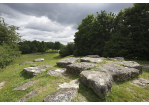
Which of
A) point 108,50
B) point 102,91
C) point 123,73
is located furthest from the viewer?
point 108,50

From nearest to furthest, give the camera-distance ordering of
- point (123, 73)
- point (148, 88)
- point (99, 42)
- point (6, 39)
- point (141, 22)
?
point (148, 88) → point (123, 73) → point (141, 22) → point (6, 39) → point (99, 42)

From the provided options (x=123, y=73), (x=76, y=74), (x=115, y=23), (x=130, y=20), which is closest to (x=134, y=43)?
(x=130, y=20)

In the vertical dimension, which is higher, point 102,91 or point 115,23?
point 115,23

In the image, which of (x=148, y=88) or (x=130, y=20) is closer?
(x=148, y=88)

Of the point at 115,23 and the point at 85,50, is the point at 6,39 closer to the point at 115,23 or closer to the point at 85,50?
the point at 85,50

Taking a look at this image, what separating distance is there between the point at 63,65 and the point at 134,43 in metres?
12.8

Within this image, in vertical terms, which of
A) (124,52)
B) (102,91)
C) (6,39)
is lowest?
(102,91)

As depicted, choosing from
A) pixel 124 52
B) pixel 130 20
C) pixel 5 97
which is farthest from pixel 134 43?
pixel 5 97

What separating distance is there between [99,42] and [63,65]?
13.5 meters

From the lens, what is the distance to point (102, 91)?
9.53 feet

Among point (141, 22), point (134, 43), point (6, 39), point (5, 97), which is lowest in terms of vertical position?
point (5, 97)

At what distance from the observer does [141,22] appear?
10.9m

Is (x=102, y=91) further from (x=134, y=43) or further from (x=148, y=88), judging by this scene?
(x=134, y=43)

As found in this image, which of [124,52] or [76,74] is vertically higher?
[124,52]
